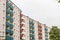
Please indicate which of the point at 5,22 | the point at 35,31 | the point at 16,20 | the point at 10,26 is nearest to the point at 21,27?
the point at 16,20

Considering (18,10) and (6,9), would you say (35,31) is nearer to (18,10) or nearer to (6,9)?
(18,10)

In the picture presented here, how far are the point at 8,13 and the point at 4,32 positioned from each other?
8425 mm

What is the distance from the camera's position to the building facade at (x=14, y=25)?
193ft

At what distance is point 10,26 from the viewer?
65.3 m

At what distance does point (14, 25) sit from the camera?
72312 millimetres

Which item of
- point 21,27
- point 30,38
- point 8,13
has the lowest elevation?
point 30,38

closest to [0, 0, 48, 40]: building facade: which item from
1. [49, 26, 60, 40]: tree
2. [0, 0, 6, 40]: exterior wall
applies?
[0, 0, 6, 40]: exterior wall

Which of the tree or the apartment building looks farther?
the tree

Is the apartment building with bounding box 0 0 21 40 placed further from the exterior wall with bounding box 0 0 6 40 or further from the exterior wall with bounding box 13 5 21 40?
the exterior wall with bounding box 13 5 21 40

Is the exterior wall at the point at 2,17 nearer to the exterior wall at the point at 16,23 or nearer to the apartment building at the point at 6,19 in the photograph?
the apartment building at the point at 6,19

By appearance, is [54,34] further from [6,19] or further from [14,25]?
[6,19]

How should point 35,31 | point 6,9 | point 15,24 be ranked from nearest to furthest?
point 6,9 → point 15,24 → point 35,31

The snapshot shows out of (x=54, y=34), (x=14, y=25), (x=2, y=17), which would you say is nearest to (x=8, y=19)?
(x=2, y=17)

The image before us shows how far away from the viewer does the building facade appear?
58781mm
